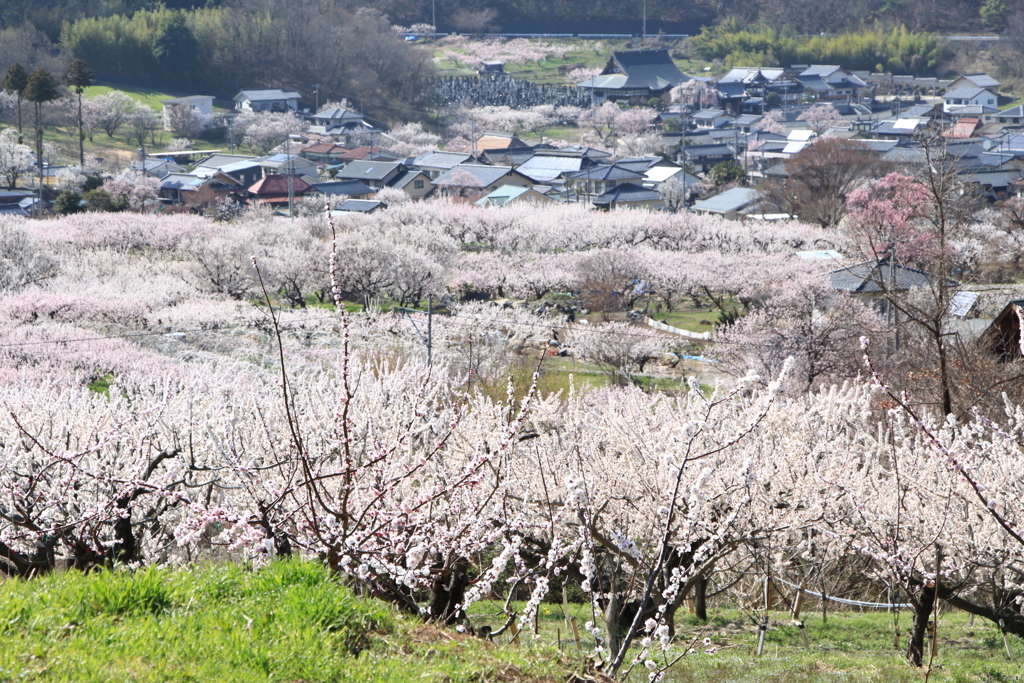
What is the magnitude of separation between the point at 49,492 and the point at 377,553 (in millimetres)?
3244

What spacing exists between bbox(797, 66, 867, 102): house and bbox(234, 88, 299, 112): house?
4168 centimetres

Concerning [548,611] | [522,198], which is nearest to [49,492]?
[548,611]

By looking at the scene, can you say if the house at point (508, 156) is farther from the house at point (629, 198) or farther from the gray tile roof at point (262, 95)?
the gray tile roof at point (262, 95)

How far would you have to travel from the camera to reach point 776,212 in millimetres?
43156

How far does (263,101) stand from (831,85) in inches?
1795

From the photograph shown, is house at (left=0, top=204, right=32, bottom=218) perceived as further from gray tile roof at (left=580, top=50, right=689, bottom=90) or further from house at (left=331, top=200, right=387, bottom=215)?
gray tile roof at (left=580, top=50, right=689, bottom=90)

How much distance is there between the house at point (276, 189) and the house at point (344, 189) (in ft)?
2.11

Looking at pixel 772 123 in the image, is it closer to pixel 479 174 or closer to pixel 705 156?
pixel 705 156

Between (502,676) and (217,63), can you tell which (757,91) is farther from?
(502,676)

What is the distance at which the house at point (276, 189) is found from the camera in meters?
45.8

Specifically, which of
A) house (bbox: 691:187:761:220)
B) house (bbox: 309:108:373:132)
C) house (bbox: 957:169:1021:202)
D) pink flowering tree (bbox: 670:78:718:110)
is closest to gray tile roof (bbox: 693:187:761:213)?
house (bbox: 691:187:761:220)

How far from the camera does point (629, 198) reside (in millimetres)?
45031

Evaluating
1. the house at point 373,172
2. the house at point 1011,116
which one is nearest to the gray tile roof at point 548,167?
the house at point 373,172

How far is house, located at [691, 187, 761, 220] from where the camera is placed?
43000 millimetres
